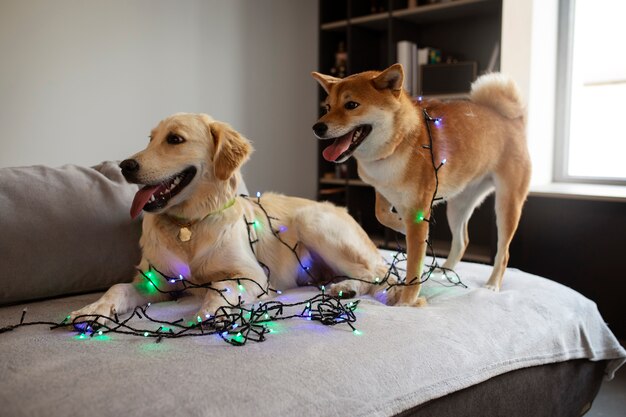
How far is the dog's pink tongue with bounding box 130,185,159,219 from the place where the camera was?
1466 millimetres

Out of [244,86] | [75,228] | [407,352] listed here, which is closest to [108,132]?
[244,86]

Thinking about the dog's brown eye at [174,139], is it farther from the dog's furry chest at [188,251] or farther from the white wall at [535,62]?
the white wall at [535,62]

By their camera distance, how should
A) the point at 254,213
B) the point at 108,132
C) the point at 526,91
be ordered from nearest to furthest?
the point at 254,213, the point at 526,91, the point at 108,132

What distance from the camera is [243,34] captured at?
12.8 feet

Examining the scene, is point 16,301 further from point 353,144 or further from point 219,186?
point 353,144

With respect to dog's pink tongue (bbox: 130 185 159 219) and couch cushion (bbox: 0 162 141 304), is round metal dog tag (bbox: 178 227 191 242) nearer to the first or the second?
dog's pink tongue (bbox: 130 185 159 219)

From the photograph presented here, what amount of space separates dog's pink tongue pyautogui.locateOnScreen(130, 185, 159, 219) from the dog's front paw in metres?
0.24

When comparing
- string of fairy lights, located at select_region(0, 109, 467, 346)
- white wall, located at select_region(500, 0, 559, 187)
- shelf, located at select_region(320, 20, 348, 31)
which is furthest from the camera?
shelf, located at select_region(320, 20, 348, 31)

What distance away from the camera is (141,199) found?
1475 mm

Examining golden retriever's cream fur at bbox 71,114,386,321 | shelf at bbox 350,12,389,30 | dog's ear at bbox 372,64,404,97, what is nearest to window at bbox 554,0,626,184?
shelf at bbox 350,12,389,30

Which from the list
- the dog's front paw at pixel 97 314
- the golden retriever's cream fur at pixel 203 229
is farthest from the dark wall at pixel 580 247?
the dog's front paw at pixel 97 314

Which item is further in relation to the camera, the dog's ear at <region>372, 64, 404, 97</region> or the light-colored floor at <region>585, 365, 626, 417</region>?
the light-colored floor at <region>585, 365, 626, 417</region>

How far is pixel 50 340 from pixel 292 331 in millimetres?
520

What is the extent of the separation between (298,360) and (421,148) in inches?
24.6
